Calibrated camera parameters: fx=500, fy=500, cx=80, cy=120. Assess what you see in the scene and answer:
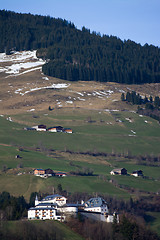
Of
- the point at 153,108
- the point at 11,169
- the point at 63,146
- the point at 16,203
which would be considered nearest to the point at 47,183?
the point at 11,169

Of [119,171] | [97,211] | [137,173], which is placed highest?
[97,211]

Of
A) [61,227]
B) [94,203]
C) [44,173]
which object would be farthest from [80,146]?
[61,227]

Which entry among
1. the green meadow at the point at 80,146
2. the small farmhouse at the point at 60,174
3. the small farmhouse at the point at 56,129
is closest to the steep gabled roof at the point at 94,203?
the green meadow at the point at 80,146

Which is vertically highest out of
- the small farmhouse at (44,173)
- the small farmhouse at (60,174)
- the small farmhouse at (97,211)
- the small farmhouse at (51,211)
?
the small farmhouse at (51,211)

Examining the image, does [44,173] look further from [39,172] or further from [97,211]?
[97,211]

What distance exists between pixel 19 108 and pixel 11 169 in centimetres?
7112

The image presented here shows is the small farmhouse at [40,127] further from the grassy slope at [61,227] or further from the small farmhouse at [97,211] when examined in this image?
the grassy slope at [61,227]

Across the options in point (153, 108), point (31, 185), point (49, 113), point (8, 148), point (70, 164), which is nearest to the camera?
point (31, 185)

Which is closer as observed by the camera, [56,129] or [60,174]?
[60,174]

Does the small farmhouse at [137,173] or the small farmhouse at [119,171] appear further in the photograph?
the small farmhouse at [137,173]

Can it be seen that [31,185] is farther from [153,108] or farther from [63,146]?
[153,108]

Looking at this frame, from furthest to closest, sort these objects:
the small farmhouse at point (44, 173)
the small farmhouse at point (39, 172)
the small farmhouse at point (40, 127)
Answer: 1. the small farmhouse at point (40, 127)
2. the small farmhouse at point (39, 172)
3. the small farmhouse at point (44, 173)

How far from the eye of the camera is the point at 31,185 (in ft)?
350

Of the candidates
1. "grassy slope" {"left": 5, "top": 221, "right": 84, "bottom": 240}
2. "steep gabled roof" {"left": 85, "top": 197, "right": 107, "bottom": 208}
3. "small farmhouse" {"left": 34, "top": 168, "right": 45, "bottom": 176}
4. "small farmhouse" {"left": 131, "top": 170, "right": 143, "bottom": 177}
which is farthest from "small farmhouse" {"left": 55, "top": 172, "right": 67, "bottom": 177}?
"grassy slope" {"left": 5, "top": 221, "right": 84, "bottom": 240}
